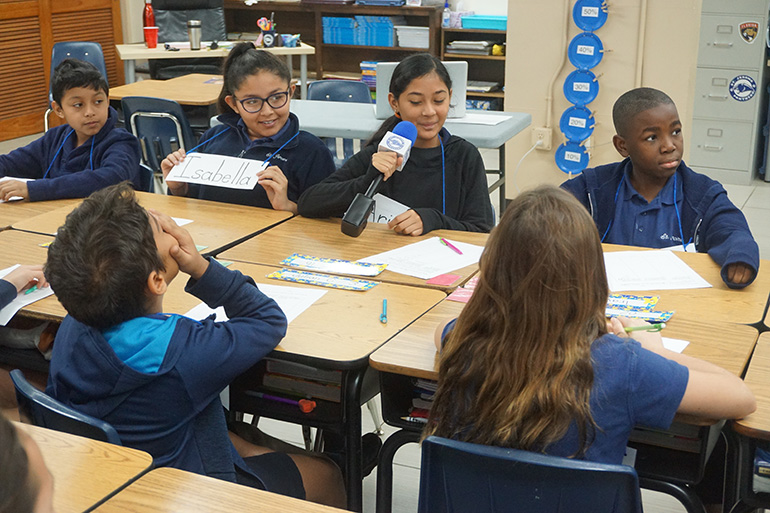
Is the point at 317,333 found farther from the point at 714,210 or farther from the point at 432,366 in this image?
the point at 714,210

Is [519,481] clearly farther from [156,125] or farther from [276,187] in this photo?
[156,125]

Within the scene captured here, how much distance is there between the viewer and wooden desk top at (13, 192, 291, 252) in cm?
232

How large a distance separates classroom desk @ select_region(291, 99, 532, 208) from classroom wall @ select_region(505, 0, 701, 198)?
1.28 feet

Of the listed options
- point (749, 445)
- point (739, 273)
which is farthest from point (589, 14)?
point (749, 445)

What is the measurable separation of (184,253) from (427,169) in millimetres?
1103

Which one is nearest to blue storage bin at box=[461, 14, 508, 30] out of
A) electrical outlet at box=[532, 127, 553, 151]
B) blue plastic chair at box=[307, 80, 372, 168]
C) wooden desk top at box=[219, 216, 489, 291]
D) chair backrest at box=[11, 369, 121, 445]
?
electrical outlet at box=[532, 127, 553, 151]

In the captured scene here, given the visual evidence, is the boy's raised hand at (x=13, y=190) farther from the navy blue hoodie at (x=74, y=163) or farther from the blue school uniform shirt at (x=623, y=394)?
the blue school uniform shirt at (x=623, y=394)

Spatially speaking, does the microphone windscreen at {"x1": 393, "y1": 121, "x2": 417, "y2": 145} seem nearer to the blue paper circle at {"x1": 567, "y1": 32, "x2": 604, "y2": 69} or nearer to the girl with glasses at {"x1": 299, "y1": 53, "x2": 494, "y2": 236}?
the girl with glasses at {"x1": 299, "y1": 53, "x2": 494, "y2": 236}

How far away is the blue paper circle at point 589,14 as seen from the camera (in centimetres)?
423

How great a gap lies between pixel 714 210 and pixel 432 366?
3.50 ft

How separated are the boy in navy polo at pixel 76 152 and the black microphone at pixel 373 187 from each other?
0.98 meters

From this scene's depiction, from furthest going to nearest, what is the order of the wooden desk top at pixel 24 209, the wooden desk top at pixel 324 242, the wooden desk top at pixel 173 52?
the wooden desk top at pixel 173 52 → the wooden desk top at pixel 24 209 → the wooden desk top at pixel 324 242

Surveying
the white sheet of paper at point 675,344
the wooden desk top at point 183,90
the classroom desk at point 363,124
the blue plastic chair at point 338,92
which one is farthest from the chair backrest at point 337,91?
the white sheet of paper at point 675,344

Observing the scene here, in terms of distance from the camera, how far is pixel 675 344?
5.09ft
